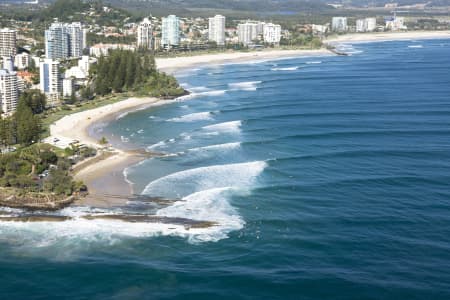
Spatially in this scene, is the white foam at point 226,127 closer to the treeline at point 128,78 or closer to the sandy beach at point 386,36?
the treeline at point 128,78

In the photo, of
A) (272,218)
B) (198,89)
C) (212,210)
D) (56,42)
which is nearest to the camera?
(272,218)

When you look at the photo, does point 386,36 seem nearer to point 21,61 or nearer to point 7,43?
point 7,43

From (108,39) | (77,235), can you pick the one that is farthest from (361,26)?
(77,235)

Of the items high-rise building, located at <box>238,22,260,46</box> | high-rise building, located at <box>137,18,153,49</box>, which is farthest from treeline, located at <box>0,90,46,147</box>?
high-rise building, located at <box>238,22,260,46</box>

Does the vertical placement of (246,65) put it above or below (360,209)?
above

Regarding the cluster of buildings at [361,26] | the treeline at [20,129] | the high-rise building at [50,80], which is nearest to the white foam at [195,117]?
the treeline at [20,129]

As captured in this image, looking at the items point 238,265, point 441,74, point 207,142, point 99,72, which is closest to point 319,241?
point 238,265

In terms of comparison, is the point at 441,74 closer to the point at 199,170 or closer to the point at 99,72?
the point at 99,72
